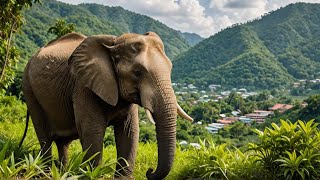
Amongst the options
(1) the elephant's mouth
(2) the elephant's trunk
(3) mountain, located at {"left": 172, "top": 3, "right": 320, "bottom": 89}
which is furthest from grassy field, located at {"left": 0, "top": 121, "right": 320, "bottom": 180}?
(3) mountain, located at {"left": 172, "top": 3, "right": 320, "bottom": 89}

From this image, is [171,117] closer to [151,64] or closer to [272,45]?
[151,64]

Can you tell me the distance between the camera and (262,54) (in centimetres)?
12306

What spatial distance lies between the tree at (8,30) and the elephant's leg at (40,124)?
3.05 metres

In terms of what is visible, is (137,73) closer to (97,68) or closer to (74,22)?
(97,68)

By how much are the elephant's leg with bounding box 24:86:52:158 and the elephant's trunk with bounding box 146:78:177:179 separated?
202 cm

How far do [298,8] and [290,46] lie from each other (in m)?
28.6

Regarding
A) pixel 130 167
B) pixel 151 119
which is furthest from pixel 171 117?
pixel 130 167

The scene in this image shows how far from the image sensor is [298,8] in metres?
158

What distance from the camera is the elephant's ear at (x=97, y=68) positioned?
4.63m

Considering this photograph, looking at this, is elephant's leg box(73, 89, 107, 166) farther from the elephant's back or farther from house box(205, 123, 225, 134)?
house box(205, 123, 225, 134)

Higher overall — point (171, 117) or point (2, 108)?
point (171, 117)

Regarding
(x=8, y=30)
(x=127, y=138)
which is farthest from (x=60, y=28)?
(x=127, y=138)

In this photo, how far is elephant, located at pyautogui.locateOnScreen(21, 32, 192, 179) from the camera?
4219 millimetres

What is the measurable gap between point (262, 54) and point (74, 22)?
172 ft
